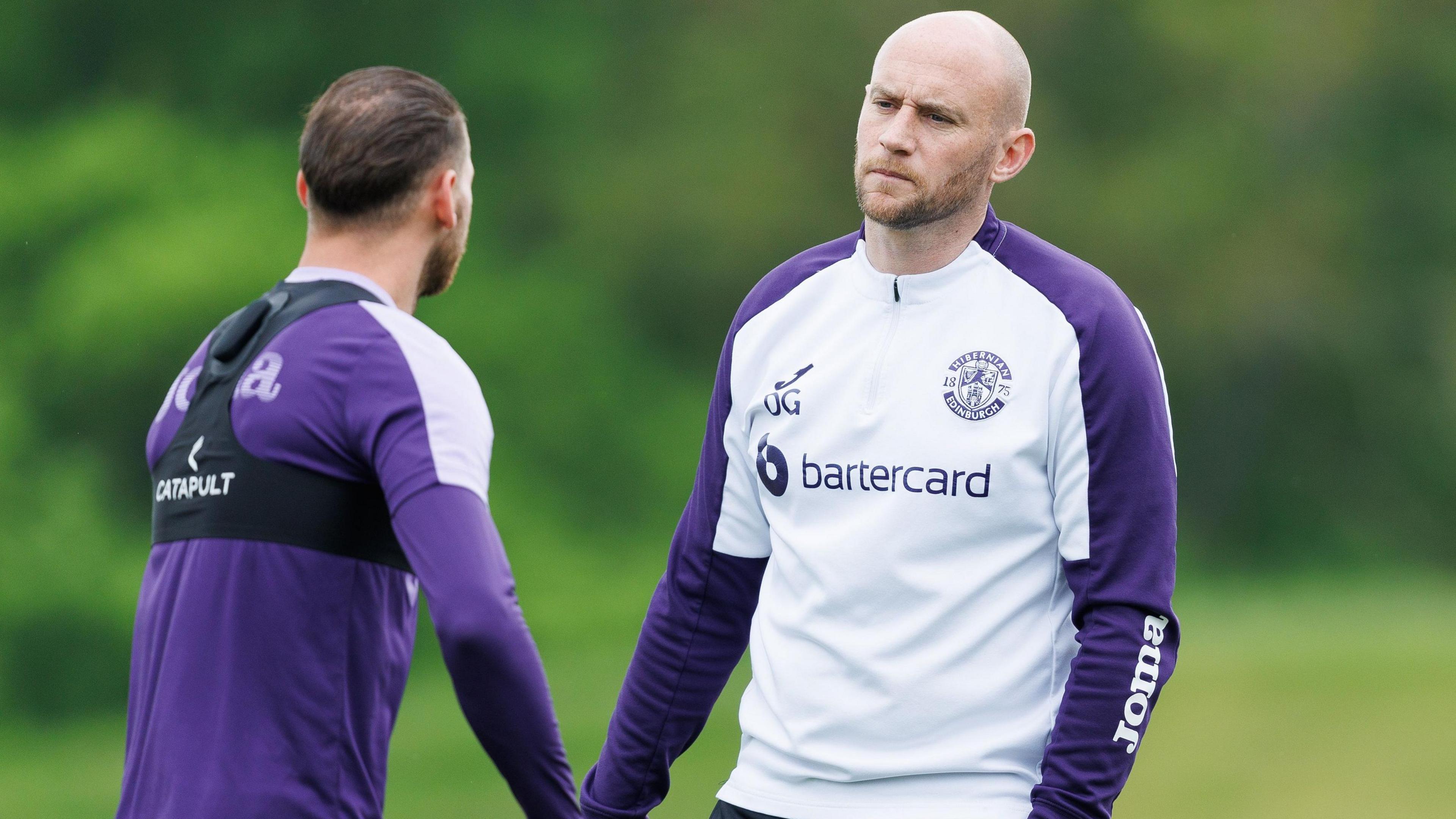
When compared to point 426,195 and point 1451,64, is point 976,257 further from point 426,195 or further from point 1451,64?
point 1451,64

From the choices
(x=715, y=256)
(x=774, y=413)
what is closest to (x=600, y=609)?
(x=715, y=256)

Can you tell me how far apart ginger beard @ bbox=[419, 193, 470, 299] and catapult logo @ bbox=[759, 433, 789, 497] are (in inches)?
24.9

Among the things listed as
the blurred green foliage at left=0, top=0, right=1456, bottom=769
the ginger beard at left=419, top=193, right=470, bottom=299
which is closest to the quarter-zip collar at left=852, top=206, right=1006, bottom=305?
the ginger beard at left=419, top=193, right=470, bottom=299

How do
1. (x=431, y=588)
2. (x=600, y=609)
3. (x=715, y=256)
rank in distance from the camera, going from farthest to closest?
(x=715, y=256), (x=600, y=609), (x=431, y=588)

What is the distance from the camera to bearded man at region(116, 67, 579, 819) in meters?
2.05

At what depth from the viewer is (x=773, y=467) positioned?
2746 millimetres

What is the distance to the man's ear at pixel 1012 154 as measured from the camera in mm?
2760

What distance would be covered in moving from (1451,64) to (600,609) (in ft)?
35.0

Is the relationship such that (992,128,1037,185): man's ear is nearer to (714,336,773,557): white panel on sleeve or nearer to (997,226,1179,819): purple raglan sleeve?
(997,226,1179,819): purple raglan sleeve

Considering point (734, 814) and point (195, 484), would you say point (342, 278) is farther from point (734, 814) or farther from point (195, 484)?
point (734, 814)

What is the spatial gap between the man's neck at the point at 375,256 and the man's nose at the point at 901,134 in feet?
2.64

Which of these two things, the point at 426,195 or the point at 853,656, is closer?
the point at 426,195

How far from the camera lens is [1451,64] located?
55.4 ft

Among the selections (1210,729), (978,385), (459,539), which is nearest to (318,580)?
(459,539)
